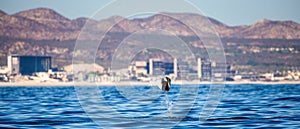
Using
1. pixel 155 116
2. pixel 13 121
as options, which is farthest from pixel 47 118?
pixel 155 116

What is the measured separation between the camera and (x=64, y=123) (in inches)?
1750

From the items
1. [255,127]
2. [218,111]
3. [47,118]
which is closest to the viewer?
[255,127]

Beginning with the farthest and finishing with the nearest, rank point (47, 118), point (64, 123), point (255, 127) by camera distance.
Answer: point (47, 118), point (64, 123), point (255, 127)

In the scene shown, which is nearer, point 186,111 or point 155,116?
point 155,116

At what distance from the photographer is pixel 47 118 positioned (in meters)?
48.6

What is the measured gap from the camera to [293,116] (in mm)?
48656

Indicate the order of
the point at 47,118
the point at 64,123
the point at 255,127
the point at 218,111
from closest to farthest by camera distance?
the point at 255,127 < the point at 64,123 < the point at 47,118 < the point at 218,111

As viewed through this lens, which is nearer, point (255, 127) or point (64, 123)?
point (255, 127)

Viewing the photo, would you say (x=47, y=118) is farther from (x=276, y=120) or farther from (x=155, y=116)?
(x=276, y=120)

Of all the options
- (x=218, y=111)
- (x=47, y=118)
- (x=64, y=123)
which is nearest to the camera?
(x=64, y=123)

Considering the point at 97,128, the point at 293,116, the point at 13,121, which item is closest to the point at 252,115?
the point at 293,116

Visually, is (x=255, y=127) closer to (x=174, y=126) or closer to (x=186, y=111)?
(x=174, y=126)

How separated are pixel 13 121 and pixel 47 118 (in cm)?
291

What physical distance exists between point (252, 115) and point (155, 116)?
6.74 meters
